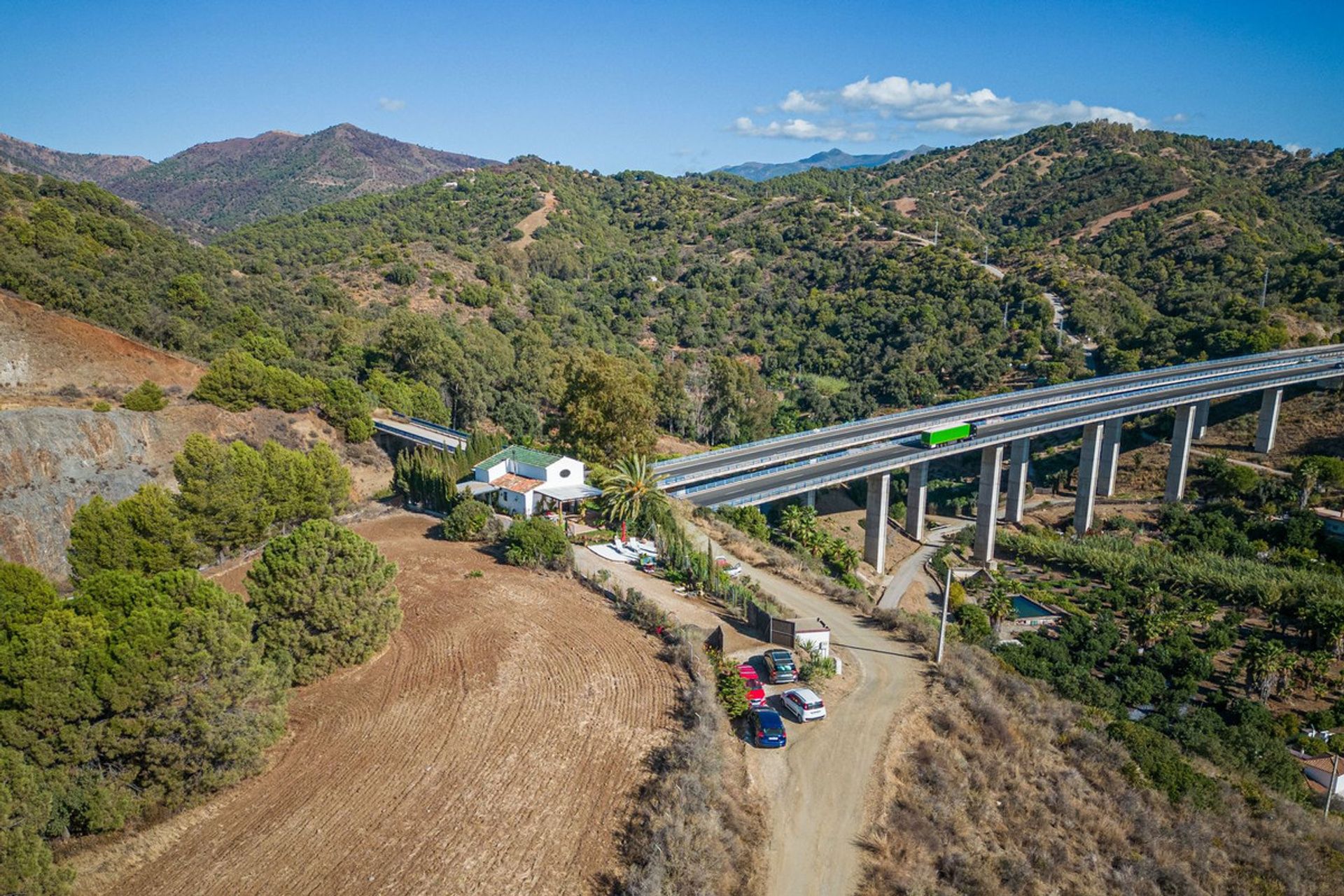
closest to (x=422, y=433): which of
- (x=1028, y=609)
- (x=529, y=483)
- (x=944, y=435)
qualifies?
(x=529, y=483)

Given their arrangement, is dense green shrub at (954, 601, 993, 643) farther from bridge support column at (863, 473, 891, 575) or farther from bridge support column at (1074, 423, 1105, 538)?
bridge support column at (1074, 423, 1105, 538)

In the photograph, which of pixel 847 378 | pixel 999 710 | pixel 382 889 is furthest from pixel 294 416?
pixel 847 378

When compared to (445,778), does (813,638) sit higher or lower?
higher

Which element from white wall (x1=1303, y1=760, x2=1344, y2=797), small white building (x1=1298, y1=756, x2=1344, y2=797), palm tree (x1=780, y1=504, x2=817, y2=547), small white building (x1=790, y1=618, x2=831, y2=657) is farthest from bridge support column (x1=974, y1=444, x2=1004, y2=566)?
small white building (x1=790, y1=618, x2=831, y2=657)

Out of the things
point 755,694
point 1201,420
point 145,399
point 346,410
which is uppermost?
point 145,399

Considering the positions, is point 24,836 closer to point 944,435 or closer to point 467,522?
point 467,522
